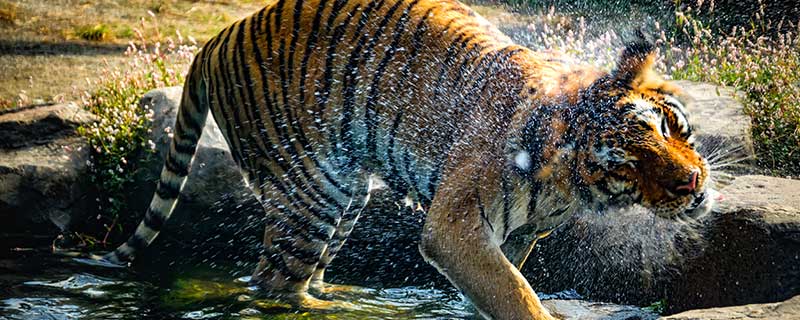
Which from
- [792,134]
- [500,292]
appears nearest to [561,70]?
[500,292]

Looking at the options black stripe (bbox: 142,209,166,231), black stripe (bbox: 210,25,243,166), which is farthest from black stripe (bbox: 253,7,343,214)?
black stripe (bbox: 142,209,166,231)

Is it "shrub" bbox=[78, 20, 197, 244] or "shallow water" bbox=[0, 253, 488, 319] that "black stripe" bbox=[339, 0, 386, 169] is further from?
"shrub" bbox=[78, 20, 197, 244]

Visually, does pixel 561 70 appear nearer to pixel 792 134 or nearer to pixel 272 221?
pixel 272 221

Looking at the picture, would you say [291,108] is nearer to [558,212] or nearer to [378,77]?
[378,77]

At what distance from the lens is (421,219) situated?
541 cm

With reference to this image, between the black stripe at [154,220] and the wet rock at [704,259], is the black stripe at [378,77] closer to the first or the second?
the wet rock at [704,259]

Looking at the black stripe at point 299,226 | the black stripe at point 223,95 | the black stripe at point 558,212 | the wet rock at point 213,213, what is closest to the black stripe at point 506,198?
the black stripe at point 558,212

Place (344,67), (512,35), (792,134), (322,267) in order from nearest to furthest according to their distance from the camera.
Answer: (344,67) → (322,267) → (792,134) → (512,35)

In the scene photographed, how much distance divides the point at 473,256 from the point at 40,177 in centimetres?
319

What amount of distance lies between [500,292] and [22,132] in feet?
11.9

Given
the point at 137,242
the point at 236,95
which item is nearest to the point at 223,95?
the point at 236,95

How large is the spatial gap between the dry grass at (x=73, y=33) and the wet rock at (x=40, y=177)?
0.85 m

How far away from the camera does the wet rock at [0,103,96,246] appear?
19.1ft

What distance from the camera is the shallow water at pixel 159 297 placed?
4.82 metres
